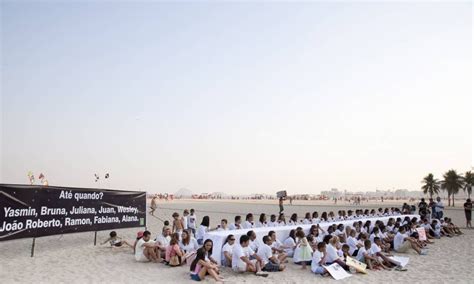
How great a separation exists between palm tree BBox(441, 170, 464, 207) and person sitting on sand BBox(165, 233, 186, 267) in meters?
63.8

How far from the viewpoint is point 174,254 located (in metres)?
9.17

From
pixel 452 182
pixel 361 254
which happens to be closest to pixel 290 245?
pixel 361 254

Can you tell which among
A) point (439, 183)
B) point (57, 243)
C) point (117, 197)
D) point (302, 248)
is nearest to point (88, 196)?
point (117, 197)

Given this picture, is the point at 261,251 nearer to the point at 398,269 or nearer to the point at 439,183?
the point at 398,269

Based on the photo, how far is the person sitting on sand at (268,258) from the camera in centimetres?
880

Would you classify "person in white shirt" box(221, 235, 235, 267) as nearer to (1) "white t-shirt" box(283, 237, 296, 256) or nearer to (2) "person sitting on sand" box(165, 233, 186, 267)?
(2) "person sitting on sand" box(165, 233, 186, 267)

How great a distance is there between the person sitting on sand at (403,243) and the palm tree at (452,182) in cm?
5746

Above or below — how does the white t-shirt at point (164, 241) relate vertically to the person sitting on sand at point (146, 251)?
above

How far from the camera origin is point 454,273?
8812 mm

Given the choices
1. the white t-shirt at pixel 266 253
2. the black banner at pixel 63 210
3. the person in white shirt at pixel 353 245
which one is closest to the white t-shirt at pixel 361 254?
the person in white shirt at pixel 353 245

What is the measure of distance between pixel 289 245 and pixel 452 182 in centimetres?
6224

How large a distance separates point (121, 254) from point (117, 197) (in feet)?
9.54

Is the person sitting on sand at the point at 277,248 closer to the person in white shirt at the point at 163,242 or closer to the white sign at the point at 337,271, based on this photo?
the white sign at the point at 337,271

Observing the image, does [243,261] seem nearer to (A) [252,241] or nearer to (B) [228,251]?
(B) [228,251]
